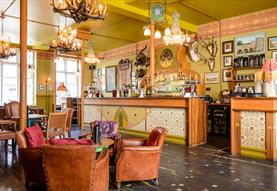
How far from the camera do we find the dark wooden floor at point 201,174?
3297 millimetres

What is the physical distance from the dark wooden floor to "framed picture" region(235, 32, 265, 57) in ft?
12.5

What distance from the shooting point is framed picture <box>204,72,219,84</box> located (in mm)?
8309

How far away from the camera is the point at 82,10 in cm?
376

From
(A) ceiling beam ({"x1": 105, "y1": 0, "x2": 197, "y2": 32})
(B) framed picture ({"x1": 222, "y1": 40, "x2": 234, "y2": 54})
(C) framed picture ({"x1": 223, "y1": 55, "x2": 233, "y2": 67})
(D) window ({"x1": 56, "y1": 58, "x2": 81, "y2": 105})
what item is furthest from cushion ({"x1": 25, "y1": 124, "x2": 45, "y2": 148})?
(D) window ({"x1": 56, "y1": 58, "x2": 81, "y2": 105})

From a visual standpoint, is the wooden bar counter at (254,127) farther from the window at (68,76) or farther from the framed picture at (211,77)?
the window at (68,76)

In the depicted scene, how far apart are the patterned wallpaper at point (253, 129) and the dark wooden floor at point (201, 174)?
1.24 ft

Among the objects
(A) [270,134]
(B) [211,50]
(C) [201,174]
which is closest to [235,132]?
(A) [270,134]

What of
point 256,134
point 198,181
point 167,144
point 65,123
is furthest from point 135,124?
point 198,181

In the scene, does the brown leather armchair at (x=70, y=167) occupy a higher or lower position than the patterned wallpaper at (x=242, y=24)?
lower

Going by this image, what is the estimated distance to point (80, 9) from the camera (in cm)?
373

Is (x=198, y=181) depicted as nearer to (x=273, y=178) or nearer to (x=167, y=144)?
(x=273, y=178)

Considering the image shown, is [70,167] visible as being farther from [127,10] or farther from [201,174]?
[127,10]

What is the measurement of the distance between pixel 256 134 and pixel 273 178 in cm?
133

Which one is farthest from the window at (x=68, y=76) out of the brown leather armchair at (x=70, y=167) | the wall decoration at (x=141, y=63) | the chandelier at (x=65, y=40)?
the brown leather armchair at (x=70, y=167)
